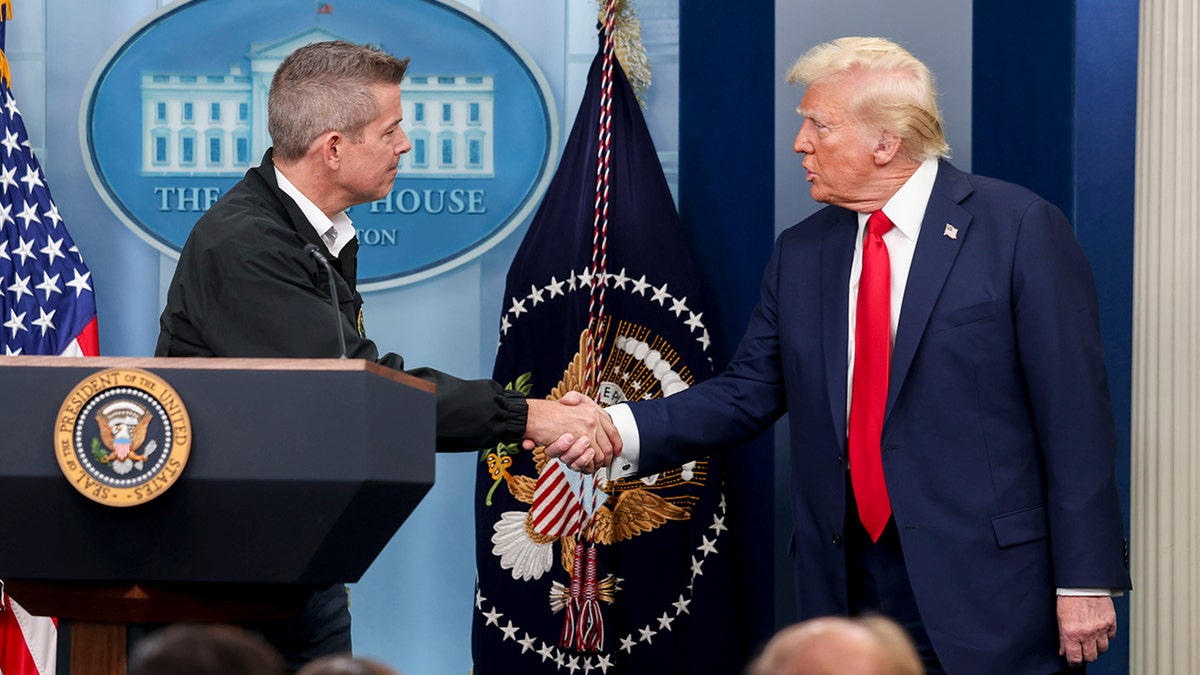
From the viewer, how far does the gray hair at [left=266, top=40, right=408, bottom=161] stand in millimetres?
2590

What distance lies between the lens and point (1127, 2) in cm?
354

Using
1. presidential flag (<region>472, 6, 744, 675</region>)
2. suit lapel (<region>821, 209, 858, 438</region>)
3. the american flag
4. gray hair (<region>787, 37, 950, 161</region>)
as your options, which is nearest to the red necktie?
suit lapel (<region>821, 209, 858, 438</region>)

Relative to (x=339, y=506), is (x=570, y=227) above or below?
above

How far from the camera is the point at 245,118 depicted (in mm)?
4055

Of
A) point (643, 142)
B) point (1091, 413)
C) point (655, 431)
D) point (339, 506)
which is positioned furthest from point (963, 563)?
point (643, 142)

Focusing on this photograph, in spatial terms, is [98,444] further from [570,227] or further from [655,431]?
[570,227]

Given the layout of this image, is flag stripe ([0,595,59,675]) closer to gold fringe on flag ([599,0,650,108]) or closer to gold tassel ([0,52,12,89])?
gold tassel ([0,52,12,89])

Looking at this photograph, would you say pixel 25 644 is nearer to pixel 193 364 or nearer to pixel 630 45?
pixel 630 45

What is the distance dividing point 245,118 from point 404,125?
0.47m

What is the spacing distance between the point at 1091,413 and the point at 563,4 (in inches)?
85.3

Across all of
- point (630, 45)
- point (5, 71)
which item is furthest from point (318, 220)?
point (5, 71)

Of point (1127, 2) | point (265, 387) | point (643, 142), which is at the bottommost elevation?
point (265, 387)

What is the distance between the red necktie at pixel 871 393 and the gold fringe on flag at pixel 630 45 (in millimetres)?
1294

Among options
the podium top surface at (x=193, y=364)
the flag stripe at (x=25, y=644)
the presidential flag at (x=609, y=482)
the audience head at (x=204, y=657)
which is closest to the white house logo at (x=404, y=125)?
the presidential flag at (x=609, y=482)
